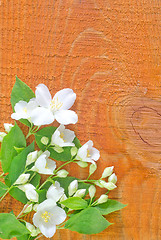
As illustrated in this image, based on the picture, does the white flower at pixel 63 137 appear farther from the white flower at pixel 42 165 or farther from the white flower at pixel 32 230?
the white flower at pixel 32 230

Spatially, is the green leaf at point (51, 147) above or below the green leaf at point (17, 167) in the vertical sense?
above

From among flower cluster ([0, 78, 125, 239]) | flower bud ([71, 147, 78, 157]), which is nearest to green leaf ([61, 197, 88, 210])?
flower cluster ([0, 78, 125, 239])

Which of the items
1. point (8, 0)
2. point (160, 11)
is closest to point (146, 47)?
point (160, 11)

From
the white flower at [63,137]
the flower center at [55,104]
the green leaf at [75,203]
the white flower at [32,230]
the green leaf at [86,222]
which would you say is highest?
the flower center at [55,104]

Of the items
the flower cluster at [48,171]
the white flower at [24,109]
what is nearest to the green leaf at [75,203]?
the flower cluster at [48,171]

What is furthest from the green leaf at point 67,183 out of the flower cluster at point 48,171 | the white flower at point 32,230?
the white flower at point 32,230

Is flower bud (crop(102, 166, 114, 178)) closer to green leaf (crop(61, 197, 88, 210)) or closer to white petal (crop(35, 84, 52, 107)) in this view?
green leaf (crop(61, 197, 88, 210))
